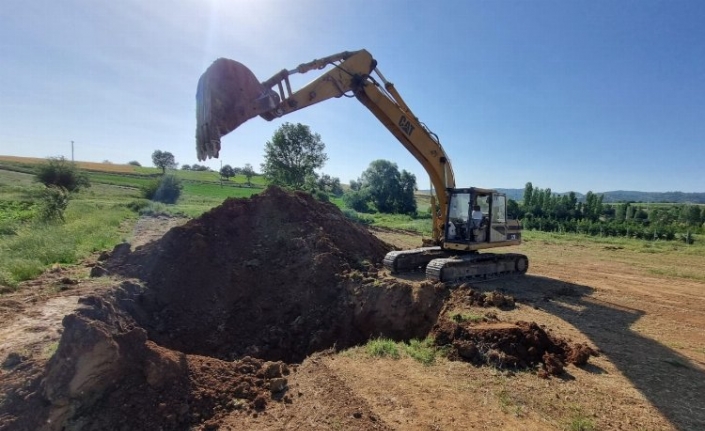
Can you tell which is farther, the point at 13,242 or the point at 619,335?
the point at 13,242

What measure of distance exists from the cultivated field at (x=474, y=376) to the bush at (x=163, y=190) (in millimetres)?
32705

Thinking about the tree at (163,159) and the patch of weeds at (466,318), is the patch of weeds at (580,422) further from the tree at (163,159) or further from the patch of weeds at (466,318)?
the tree at (163,159)

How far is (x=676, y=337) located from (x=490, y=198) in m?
4.77

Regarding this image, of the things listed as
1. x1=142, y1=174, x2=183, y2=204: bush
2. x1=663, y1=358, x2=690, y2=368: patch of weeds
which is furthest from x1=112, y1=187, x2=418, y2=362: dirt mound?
x1=142, y1=174, x2=183, y2=204: bush

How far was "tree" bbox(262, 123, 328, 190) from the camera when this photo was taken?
1377 inches

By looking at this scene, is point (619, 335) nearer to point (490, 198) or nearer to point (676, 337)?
point (676, 337)

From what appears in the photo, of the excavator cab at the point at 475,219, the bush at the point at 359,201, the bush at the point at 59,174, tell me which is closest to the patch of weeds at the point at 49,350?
the excavator cab at the point at 475,219

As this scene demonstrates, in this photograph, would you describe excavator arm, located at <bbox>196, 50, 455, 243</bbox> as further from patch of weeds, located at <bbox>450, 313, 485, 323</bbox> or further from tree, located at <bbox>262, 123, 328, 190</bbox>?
tree, located at <bbox>262, 123, 328, 190</bbox>

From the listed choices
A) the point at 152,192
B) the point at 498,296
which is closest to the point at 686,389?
the point at 498,296

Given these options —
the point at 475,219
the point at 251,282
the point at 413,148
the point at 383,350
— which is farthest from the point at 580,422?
the point at 413,148

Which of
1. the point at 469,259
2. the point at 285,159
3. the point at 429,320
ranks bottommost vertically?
the point at 429,320

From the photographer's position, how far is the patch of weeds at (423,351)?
5.13 m

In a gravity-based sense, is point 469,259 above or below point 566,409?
above

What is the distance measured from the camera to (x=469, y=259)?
9.49 meters
